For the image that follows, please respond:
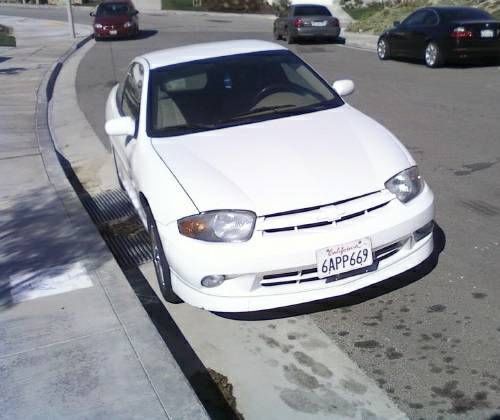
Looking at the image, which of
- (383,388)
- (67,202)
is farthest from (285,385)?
(67,202)

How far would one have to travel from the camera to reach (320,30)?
2208 cm

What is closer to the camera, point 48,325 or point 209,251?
point 209,251

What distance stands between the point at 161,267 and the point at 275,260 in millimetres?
1018

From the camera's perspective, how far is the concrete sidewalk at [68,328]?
325 cm

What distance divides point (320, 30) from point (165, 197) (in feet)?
63.2

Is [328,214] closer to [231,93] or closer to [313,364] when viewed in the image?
[313,364]

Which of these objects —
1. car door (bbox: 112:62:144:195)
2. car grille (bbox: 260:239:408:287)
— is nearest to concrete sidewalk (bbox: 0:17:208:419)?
car door (bbox: 112:62:144:195)

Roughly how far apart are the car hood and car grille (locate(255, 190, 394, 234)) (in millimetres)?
36

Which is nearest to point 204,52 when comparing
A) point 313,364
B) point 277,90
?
point 277,90

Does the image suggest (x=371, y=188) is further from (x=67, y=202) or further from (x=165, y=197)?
(x=67, y=202)

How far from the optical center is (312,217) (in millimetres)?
3678

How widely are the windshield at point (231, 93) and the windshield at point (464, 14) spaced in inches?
409

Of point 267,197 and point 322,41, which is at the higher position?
point 267,197

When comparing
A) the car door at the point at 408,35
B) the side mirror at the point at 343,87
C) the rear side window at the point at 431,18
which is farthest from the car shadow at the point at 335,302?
the car door at the point at 408,35
